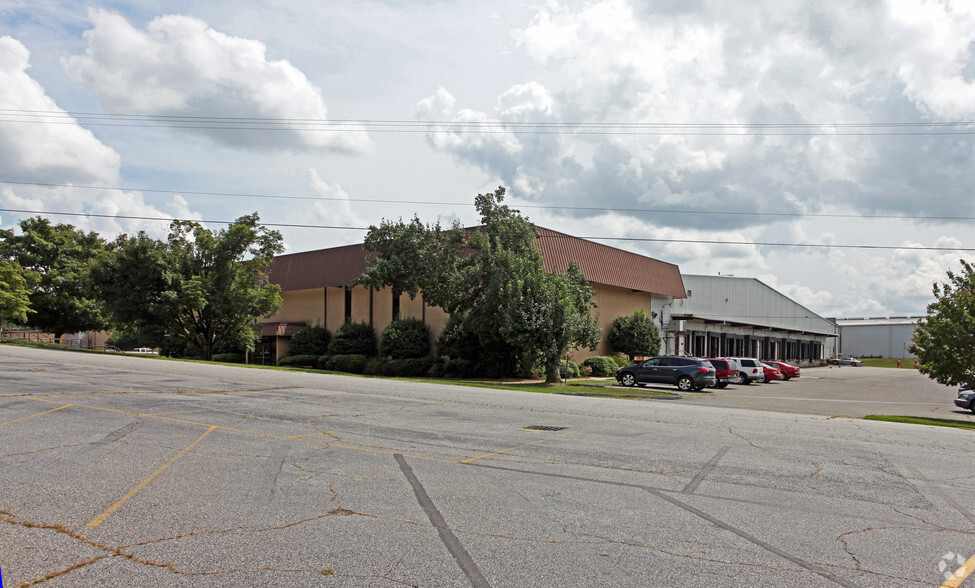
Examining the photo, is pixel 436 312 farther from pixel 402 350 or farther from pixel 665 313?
pixel 665 313

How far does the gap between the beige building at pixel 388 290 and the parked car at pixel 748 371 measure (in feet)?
26.5

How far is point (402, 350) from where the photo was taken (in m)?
37.4

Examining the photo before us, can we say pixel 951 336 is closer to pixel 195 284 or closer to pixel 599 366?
pixel 599 366

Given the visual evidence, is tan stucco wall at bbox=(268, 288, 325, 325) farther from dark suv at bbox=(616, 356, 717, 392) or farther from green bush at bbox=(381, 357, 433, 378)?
dark suv at bbox=(616, 356, 717, 392)

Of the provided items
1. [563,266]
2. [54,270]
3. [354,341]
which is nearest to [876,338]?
[563,266]

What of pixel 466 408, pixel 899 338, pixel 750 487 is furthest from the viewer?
pixel 899 338

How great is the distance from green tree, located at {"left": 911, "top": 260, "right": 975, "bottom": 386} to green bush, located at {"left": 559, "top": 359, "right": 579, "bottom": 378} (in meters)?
15.4

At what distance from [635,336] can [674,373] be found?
11.6 m

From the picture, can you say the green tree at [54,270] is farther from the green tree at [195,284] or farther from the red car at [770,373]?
the red car at [770,373]

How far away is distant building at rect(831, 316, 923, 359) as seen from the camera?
115 m

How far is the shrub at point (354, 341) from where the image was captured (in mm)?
40438

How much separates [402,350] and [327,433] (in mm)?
26367

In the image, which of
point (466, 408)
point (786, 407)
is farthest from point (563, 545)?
point (786, 407)

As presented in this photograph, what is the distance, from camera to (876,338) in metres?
118
